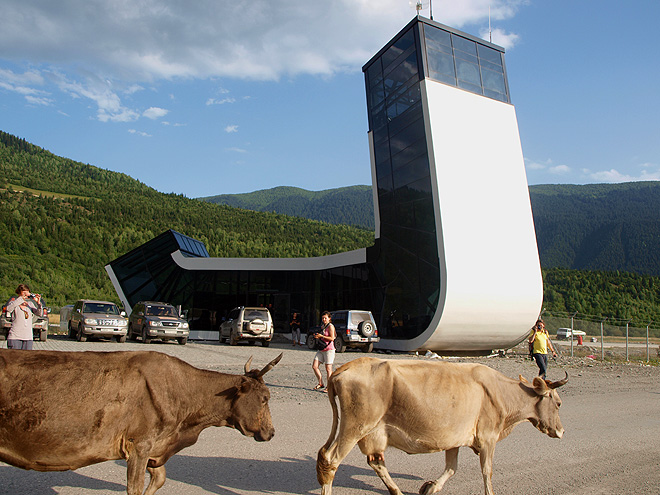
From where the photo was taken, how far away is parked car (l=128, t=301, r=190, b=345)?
23.8 meters

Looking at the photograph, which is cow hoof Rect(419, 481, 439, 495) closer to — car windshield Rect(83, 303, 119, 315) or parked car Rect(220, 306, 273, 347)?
parked car Rect(220, 306, 273, 347)

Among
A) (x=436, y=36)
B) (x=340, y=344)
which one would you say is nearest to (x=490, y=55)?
(x=436, y=36)

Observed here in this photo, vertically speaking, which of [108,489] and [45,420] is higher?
[45,420]

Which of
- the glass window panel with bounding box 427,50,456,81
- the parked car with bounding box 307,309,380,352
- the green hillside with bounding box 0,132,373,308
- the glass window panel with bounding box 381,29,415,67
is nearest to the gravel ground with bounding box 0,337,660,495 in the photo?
the parked car with bounding box 307,309,380,352

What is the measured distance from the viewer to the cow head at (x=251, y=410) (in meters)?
4.19

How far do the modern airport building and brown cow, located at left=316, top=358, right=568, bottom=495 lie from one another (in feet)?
61.1

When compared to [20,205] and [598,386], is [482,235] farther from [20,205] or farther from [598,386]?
[20,205]

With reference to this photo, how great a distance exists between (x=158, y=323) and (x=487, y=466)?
21487 millimetres

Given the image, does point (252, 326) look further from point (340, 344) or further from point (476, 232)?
point (476, 232)

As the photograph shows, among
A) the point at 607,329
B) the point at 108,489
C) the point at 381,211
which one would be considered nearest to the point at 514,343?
the point at 381,211

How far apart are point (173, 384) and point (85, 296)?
217 feet

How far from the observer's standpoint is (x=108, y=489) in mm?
4746

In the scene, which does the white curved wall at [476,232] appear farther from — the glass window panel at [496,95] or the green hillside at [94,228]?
the green hillside at [94,228]

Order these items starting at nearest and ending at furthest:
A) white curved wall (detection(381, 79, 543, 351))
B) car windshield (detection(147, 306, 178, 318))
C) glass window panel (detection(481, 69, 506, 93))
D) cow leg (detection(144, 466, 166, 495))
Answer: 1. cow leg (detection(144, 466, 166, 495))
2. white curved wall (detection(381, 79, 543, 351))
3. car windshield (detection(147, 306, 178, 318))
4. glass window panel (detection(481, 69, 506, 93))
